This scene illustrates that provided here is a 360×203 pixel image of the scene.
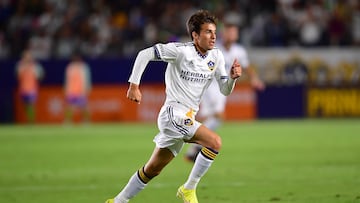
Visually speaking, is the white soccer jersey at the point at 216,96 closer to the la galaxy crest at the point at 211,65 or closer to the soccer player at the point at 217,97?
the soccer player at the point at 217,97

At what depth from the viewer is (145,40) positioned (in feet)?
88.7

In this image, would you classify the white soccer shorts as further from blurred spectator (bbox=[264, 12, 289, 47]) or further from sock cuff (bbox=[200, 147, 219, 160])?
blurred spectator (bbox=[264, 12, 289, 47])

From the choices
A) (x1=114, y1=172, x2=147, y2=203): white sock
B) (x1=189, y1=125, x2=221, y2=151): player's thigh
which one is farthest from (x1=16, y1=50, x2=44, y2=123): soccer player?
(x1=189, y1=125, x2=221, y2=151): player's thigh

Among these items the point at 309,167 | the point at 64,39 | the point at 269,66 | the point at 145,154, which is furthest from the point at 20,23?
the point at 309,167

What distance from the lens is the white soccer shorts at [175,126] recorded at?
27.6 ft

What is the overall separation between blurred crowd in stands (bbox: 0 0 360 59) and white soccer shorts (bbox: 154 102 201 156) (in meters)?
18.3

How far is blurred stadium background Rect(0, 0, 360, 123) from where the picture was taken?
26.7 metres

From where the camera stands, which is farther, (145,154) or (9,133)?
(9,133)

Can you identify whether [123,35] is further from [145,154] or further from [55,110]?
[145,154]

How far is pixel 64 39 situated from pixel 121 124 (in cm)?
377

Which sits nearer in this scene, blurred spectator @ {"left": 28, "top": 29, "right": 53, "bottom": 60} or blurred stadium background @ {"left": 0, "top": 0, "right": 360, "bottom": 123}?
blurred stadium background @ {"left": 0, "top": 0, "right": 360, "bottom": 123}

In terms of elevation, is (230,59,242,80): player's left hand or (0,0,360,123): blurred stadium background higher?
(230,59,242,80): player's left hand

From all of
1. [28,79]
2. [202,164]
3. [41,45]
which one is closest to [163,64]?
[41,45]

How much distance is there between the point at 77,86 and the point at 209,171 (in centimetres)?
1335
